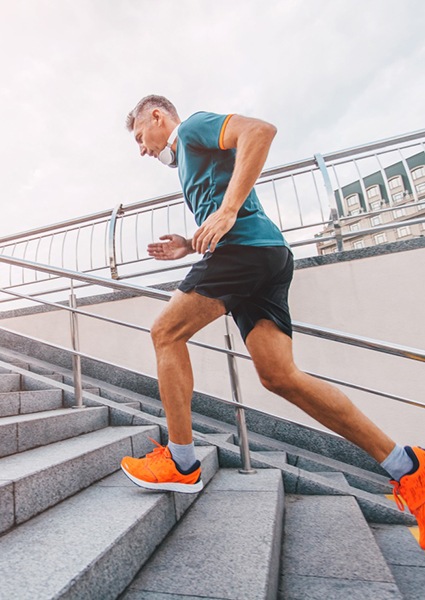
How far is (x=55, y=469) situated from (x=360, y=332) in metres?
2.39

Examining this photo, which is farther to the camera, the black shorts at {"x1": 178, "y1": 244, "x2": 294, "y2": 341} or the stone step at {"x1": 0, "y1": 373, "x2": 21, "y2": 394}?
the stone step at {"x1": 0, "y1": 373, "x2": 21, "y2": 394}

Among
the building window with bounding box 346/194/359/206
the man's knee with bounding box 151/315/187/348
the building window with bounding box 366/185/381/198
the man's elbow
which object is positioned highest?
the building window with bounding box 366/185/381/198

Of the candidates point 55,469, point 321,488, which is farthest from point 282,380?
point 321,488

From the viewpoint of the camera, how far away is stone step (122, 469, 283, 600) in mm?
857

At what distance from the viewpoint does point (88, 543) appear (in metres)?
0.85

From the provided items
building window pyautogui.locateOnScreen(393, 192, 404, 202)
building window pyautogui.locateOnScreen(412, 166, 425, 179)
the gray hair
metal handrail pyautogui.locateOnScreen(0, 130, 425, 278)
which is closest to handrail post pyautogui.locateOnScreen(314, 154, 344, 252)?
metal handrail pyautogui.locateOnScreen(0, 130, 425, 278)

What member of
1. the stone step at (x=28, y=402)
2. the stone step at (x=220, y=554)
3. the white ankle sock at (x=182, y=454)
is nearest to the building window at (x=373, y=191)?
the stone step at (x=220, y=554)

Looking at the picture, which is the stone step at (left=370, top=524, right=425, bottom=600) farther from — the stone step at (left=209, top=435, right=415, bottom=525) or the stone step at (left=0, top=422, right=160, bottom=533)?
the stone step at (left=0, top=422, right=160, bottom=533)

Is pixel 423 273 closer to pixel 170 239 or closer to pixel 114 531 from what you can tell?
pixel 170 239

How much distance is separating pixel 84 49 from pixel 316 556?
255 inches

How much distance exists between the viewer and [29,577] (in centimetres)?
71

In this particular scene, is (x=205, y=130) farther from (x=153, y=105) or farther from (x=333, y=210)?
(x=333, y=210)

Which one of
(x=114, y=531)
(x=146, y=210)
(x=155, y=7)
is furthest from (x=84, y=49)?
(x=114, y=531)

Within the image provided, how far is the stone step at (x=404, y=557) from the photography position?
1153 mm
